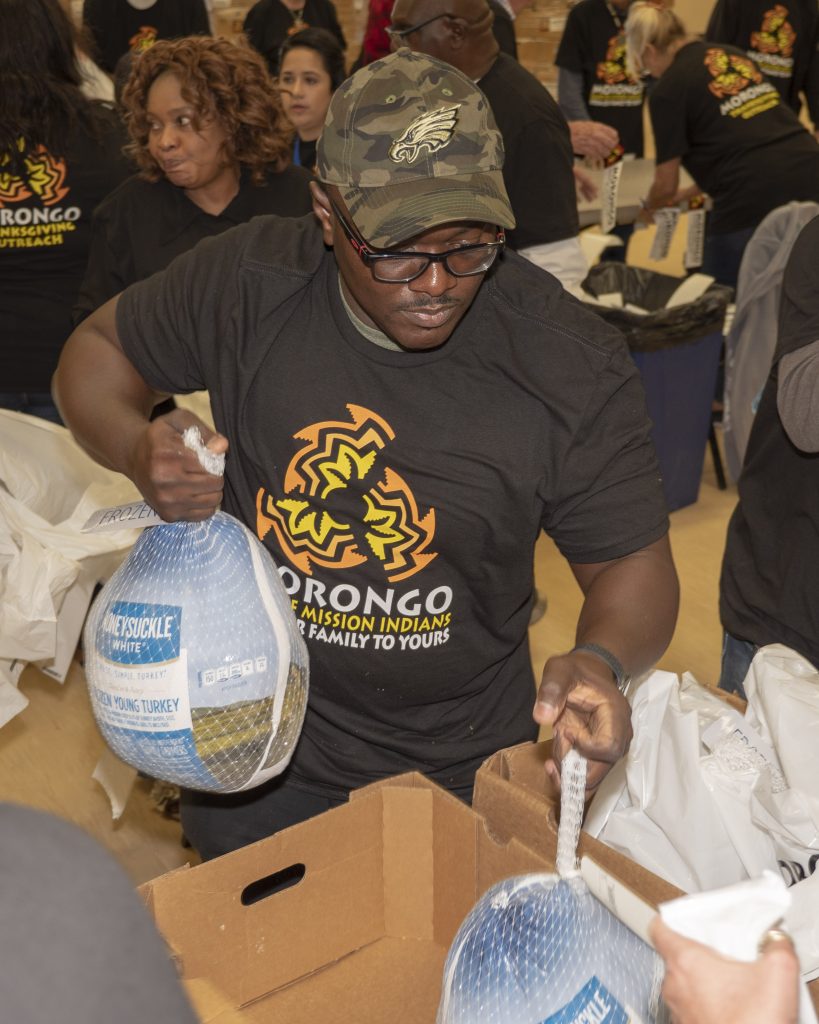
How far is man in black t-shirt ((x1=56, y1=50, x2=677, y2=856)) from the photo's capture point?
4.34ft

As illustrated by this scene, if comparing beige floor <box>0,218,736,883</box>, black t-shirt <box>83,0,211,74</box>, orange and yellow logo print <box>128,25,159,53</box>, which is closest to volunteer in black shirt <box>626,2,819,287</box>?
beige floor <box>0,218,736,883</box>

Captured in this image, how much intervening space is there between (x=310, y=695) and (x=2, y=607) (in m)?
1.27

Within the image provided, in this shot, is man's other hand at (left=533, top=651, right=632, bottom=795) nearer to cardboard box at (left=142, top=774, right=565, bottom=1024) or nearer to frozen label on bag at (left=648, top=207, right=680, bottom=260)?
cardboard box at (left=142, top=774, right=565, bottom=1024)

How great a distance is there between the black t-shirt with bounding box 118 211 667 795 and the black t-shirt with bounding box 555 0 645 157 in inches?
189

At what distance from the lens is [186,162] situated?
8.71 feet

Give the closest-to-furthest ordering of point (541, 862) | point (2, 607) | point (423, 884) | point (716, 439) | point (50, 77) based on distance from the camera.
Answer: point (541, 862), point (423, 884), point (2, 607), point (50, 77), point (716, 439)

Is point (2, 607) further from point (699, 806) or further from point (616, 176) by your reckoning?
point (616, 176)

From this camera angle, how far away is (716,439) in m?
4.70

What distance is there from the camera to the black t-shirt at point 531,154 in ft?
9.59

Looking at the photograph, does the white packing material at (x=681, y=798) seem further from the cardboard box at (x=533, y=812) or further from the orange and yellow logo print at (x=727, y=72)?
the orange and yellow logo print at (x=727, y=72)

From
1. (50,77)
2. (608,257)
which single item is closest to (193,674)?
(50,77)

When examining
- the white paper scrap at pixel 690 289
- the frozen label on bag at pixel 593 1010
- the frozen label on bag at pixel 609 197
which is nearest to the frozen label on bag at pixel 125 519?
the frozen label on bag at pixel 593 1010

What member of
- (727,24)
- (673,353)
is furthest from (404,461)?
(727,24)

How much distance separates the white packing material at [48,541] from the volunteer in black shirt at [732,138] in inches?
104
